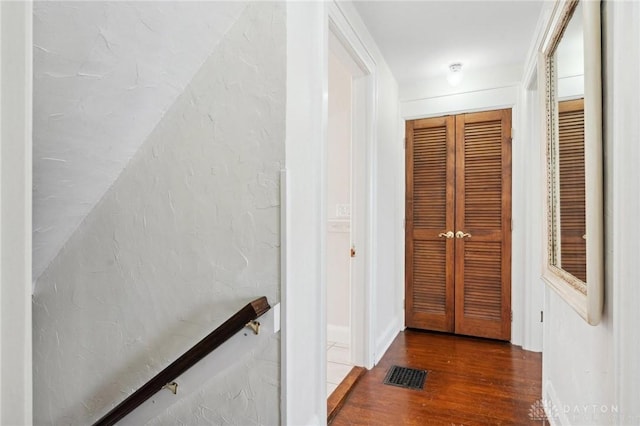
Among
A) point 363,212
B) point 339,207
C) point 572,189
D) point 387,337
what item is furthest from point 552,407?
point 339,207

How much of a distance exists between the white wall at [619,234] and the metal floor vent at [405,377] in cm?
124

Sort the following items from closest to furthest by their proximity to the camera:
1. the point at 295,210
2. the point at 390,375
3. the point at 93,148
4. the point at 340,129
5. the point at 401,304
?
the point at 295,210 < the point at 93,148 < the point at 390,375 < the point at 340,129 < the point at 401,304

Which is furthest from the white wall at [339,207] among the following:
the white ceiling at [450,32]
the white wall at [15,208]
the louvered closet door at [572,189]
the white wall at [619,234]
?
the white wall at [15,208]

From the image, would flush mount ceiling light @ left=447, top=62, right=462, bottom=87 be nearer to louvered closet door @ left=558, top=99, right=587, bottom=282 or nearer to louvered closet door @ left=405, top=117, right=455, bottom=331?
louvered closet door @ left=405, top=117, right=455, bottom=331

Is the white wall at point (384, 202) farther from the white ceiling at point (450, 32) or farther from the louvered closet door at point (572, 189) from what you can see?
the louvered closet door at point (572, 189)

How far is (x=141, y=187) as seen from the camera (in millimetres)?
1562

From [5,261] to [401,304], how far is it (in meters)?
3.39

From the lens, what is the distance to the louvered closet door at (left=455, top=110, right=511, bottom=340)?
3.11 m

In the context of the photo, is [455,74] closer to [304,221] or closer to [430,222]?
[430,222]

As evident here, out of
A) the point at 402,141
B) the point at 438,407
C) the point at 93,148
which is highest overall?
the point at 402,141

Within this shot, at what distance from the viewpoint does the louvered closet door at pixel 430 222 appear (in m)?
3.31

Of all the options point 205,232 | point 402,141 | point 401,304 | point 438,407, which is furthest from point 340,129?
point 438,407

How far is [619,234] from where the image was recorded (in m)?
0.98

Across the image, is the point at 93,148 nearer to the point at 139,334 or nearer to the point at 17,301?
the point at 139,334
